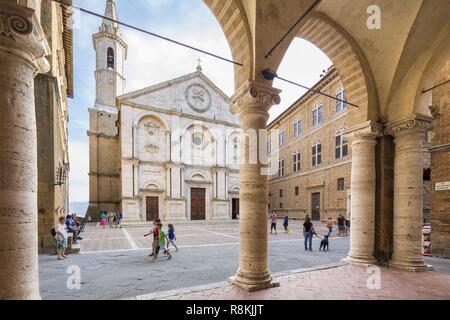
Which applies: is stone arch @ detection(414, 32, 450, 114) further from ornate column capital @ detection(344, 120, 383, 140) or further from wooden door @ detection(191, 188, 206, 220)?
wooden door @ detection(191, 188, 206, 220)

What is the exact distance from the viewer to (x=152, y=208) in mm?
24016

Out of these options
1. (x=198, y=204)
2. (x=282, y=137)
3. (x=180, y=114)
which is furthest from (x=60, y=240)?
(x=282, y=137)

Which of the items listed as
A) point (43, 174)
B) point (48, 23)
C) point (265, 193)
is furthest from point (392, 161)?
point (48, 23)

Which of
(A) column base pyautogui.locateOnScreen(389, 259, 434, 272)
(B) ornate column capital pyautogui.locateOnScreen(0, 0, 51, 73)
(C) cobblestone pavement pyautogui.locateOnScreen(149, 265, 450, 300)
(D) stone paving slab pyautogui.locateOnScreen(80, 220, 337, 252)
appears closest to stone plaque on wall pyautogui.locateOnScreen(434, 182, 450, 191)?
(A) column base pyautogui.locateOnScreen(389, 259, 434, 272)

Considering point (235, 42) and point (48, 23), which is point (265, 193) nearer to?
point (235, 42)

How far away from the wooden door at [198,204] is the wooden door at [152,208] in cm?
397

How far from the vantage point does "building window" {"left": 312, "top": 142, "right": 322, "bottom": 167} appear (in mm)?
25547

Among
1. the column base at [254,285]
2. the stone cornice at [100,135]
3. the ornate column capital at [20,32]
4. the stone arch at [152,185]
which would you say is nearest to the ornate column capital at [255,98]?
the ornate column capital at [20,32]

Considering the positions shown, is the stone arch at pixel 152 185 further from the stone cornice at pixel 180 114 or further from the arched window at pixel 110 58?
the arched window at pixel 110 58

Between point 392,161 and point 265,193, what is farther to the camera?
point 392,161

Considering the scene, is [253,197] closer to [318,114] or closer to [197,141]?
[197,141]

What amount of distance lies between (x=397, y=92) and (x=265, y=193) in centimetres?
496

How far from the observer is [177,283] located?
5094 mm
